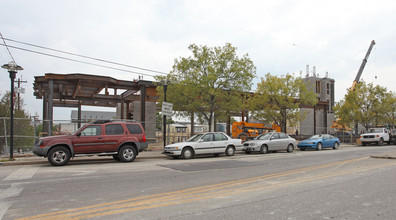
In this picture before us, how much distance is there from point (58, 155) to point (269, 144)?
11960 mm

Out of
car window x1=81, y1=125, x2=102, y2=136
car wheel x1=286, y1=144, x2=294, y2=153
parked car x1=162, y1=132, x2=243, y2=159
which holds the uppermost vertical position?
car window x1=81, y1=125, x2=102, y2=136

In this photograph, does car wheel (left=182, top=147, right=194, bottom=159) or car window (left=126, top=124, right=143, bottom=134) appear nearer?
car window (left=126, top=124, right=143, bottom=134)

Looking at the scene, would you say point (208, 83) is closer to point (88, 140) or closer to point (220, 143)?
point (220, 143)

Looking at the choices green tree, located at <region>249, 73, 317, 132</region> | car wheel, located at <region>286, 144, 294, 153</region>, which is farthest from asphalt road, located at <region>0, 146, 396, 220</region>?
green tree, located at <region>249, 73, 317, 132</region>

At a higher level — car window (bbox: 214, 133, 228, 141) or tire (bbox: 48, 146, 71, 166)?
car window (bbox: 214, 133, 228, 141)

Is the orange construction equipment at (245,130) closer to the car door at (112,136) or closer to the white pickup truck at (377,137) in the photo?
the white pickup truck at (377,137)

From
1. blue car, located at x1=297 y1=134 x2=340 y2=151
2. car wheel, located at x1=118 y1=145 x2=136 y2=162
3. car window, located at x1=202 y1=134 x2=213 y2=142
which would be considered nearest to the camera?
car wheel, located at x1=118 y1=145 x2=136 y2=162

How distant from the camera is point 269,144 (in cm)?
1758

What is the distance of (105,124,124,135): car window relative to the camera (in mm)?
12266

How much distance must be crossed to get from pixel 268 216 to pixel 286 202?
3.42 feet

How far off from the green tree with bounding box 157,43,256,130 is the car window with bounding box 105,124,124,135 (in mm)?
5409

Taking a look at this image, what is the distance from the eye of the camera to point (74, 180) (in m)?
8.00

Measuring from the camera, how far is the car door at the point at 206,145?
14.5m

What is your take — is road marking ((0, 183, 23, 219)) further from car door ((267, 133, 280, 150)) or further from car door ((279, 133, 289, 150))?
car door ((279, 133, 289, 150))
